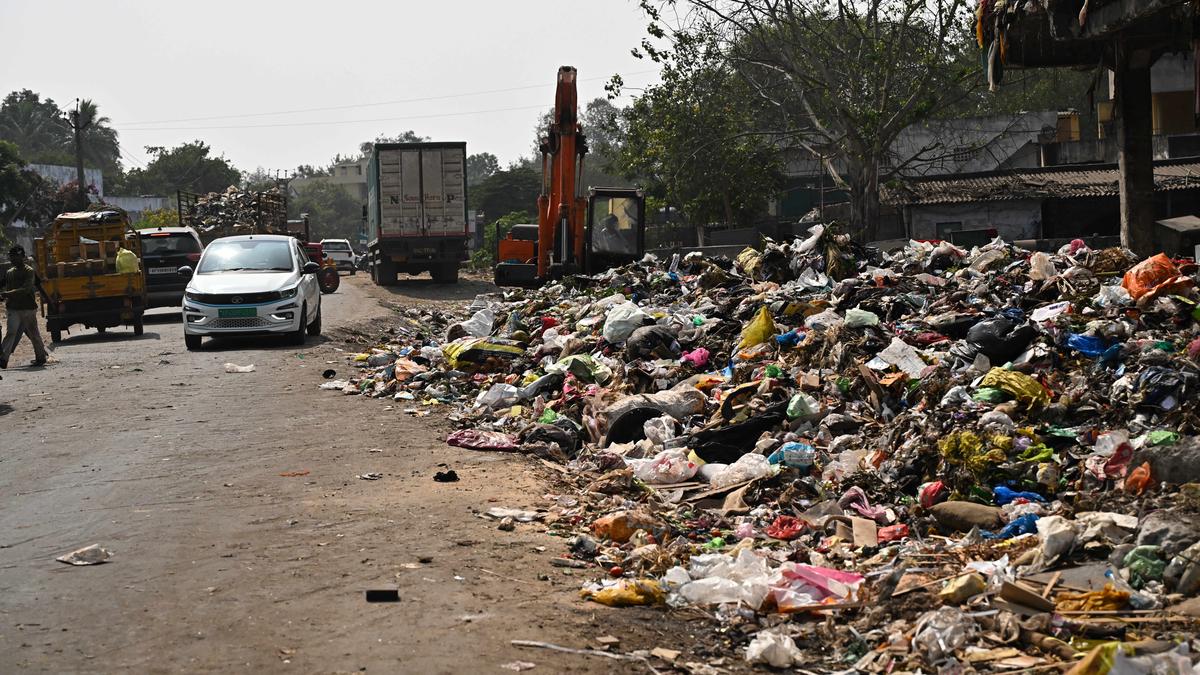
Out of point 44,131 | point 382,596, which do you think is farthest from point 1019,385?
point 44,131

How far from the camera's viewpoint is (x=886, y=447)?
7.56m

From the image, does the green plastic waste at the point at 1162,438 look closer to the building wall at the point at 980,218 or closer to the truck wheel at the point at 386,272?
the truck wheel at the point at 386,272

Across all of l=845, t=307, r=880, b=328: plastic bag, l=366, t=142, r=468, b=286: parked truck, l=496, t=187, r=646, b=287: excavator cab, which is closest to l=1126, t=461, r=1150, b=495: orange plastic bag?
l=845, t=307, r=880, b=328: plastic bag

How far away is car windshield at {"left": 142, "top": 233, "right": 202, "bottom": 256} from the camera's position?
22047 mm

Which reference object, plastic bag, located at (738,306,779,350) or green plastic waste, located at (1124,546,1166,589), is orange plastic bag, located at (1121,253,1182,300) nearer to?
plastic bag, located at (738,306,779,350)

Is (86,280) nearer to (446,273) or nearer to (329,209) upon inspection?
(446,273)

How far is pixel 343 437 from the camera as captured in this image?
30.6ft

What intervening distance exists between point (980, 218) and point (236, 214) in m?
20.1

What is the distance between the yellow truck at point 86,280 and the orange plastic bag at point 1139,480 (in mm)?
16114

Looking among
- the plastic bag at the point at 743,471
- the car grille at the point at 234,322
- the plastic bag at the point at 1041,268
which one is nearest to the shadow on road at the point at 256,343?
the car grille at the point at 234,322

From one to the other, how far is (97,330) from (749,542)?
17.0m

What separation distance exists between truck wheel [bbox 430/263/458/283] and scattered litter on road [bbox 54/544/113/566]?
26.4 meters

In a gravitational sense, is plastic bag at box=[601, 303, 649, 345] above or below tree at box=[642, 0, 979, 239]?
below

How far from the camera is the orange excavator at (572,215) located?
20.2m
